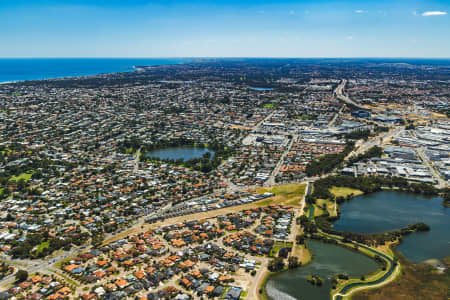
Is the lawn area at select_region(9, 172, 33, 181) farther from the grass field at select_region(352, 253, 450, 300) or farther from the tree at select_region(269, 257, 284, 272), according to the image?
the grass field at select_region(352, 253, 450, 300)

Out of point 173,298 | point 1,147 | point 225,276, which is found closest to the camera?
point 173,298

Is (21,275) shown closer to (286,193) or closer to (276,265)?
(276,265)

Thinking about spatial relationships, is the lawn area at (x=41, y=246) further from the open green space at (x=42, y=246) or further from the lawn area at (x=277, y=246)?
the lawn area at (x=277, y=246)

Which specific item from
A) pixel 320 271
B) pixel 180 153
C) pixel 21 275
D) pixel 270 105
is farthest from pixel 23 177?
pixel 270 105

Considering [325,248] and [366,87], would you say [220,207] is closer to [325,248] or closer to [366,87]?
[325,248]

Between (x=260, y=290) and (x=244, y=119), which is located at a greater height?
(x=244, y=119)

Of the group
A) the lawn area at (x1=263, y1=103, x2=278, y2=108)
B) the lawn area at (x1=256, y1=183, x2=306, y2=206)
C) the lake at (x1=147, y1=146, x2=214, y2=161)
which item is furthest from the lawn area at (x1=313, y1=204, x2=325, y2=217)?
the lawn area at (x1=263, y1=103, x2=278, y2=108)

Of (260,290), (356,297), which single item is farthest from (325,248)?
(260,290)
